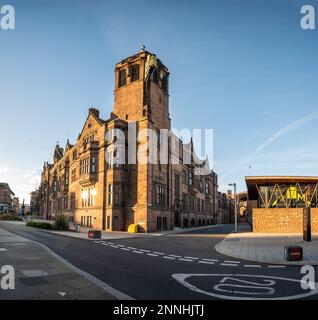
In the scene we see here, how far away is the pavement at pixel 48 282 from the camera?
8.18m

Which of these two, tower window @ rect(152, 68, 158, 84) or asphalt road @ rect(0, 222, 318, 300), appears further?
tower window @ rect(152, 68, 158, 84)

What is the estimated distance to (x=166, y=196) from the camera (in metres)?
46.0

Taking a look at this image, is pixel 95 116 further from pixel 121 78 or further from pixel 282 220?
pixel 282 220

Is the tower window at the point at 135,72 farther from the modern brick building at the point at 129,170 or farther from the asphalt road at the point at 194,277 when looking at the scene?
the asphalt road at the point at 194,277

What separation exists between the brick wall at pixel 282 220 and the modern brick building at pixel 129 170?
1458 cm

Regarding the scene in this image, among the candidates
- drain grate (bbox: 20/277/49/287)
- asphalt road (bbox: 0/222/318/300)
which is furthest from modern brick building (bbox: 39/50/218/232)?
drain grate (bbox: 20/277/49/287)

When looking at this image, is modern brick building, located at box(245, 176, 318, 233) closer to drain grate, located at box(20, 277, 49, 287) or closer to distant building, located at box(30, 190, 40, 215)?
drain grate, located at box(20, 277, 49, 287)

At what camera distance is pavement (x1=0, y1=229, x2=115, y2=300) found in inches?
322

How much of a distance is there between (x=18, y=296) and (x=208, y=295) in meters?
5.50

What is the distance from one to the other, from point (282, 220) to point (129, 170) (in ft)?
71.4

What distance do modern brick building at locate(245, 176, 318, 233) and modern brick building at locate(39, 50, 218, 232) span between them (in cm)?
1336

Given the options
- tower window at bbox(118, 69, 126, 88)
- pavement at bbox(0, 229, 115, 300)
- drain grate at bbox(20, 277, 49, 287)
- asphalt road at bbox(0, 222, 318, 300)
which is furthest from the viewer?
tower window at bbox(118, 69, 126, 88)
